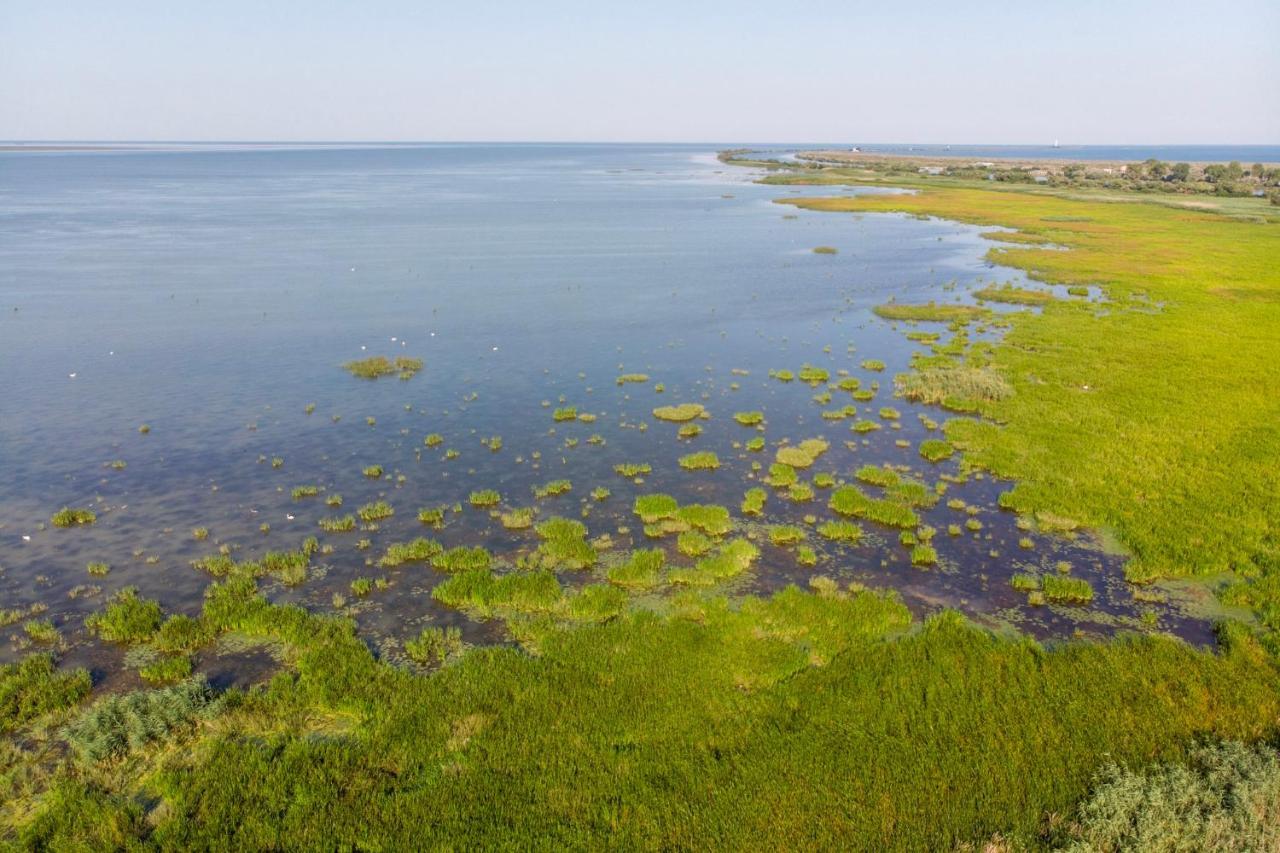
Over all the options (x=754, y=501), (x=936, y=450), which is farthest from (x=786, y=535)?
(x=936, y=450)

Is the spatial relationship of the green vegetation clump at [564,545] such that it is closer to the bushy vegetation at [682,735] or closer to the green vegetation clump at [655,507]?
the green vegetation clump at [655,507]

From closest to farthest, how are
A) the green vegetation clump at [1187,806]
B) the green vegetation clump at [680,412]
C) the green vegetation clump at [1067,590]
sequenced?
the green vegetation clump at [1187,806], the green vegetation clump at [1067,590], the green vegetation clump at [680,412]

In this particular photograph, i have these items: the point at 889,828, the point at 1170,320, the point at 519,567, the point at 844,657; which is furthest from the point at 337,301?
the point at 1170,320

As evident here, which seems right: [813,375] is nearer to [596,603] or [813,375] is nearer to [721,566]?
[721,566]

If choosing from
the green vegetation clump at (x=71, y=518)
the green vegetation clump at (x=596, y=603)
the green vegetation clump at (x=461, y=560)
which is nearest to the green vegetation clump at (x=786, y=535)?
the green vegetation clump at (x=596, y=603)

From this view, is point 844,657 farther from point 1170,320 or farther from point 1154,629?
point 1170,320

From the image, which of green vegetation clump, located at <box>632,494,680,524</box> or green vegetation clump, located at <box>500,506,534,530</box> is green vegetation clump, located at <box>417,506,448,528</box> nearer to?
green vegetation clump, located at <box>500,506,534,530</box>
